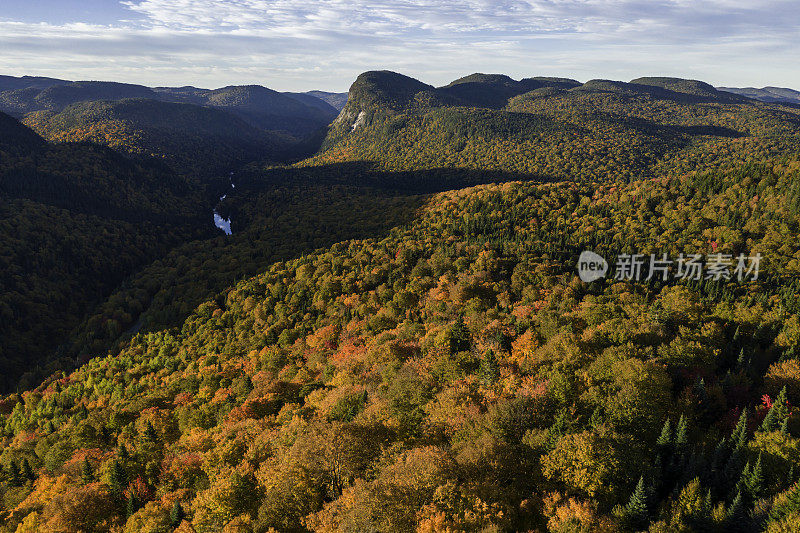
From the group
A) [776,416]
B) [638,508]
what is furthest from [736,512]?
[776,416]

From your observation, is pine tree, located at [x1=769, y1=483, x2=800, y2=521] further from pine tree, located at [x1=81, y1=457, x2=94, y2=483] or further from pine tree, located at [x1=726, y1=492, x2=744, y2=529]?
pine tree, located at [x1=81, y1=457, x2=94, y2=483]

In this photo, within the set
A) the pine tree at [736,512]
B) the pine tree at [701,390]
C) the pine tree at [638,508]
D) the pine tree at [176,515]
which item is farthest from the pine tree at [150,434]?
the pine tree at [701,390]

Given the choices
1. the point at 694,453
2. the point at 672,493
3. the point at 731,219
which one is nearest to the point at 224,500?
the point at 672,493

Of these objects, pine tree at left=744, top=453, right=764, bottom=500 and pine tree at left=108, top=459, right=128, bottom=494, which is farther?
pine tree at left=108, top=459, right=128, bottom=494

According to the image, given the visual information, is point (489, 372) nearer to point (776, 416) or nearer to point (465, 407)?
point (465, 407)

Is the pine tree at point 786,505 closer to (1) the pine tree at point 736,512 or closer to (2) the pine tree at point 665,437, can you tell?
(1) the pine tree at point 736,512

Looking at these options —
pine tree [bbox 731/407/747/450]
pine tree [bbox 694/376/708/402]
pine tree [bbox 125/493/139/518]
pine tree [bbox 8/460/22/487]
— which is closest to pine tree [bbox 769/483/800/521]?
pine tree [bbox 731/407/747/450]
